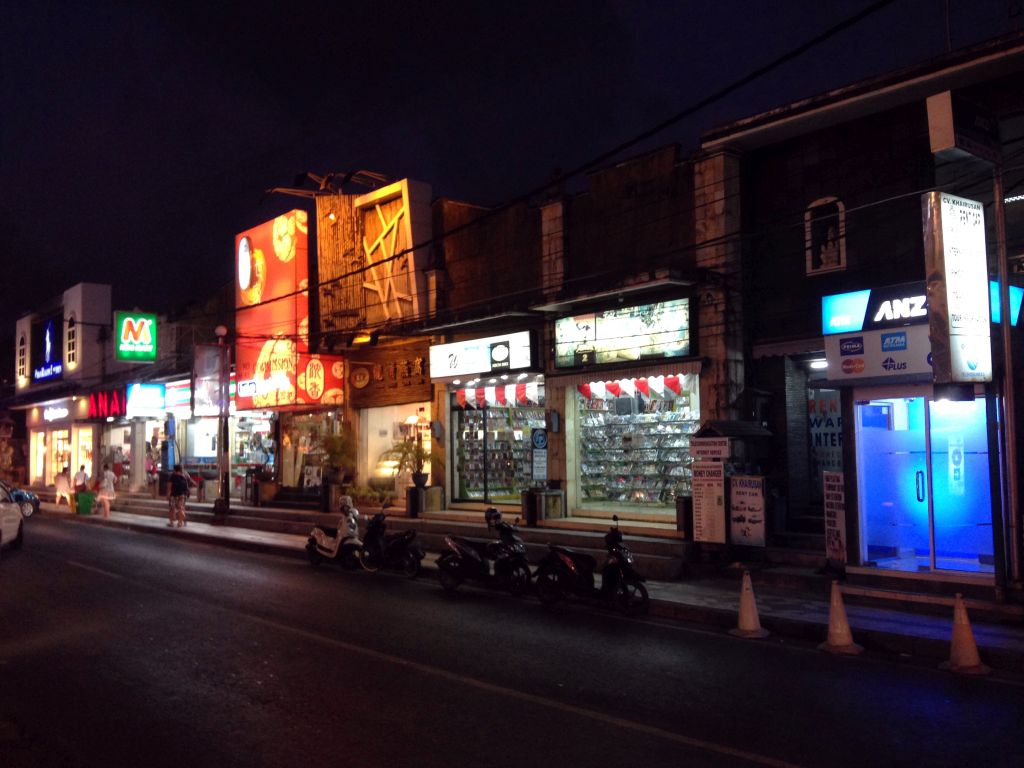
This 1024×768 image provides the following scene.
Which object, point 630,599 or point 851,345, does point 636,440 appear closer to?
point 851,345

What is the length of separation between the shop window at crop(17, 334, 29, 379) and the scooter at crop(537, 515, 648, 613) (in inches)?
1707

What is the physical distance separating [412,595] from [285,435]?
54.1ft

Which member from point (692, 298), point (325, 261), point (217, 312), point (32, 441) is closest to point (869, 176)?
point (692, 298)

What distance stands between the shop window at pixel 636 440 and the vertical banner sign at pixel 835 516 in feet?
13.8

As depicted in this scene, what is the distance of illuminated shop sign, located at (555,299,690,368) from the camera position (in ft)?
55.8

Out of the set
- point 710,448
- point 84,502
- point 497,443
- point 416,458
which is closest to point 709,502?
point 710,448

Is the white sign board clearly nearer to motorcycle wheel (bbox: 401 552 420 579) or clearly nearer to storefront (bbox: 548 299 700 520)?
storefront (bbox: 548 299 700 520)

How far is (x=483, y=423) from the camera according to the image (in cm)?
2181

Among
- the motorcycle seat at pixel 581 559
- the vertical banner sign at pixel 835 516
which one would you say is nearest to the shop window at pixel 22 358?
the motorcycle seat at pixel 581 559

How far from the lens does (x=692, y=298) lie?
1675cm

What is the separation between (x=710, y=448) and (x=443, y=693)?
8.16 meters

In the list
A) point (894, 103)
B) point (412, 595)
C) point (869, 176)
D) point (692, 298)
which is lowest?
point (412, 595)

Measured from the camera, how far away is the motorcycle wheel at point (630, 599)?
11859 mm

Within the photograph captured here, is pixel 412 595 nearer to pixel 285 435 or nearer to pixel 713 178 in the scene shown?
pixel 713 178
